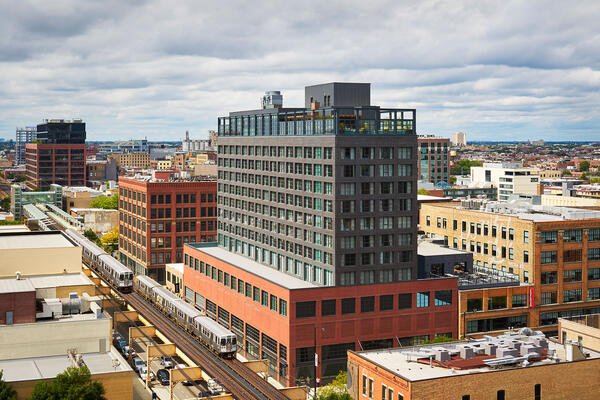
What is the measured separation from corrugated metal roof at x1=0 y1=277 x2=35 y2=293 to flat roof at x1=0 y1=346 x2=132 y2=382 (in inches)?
313

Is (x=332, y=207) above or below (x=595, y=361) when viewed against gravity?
above

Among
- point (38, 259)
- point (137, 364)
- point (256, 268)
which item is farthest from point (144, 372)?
point (256, 268)

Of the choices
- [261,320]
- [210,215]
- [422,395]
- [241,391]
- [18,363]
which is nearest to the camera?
[422,395]

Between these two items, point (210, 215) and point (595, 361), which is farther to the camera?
point (210, 215)

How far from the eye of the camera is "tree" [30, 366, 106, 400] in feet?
183

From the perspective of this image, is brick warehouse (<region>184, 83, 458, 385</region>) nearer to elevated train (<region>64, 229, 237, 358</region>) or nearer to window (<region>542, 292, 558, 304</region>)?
elevated train (<region>64, 229, 237, 358</region>)

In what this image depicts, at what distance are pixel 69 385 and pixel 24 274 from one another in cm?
4342

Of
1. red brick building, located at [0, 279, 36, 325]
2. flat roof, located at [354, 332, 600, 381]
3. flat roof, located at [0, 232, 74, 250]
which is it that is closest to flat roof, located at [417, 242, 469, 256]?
flat roof, located at [354, 332, 600, 381]

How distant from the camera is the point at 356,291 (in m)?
91.8

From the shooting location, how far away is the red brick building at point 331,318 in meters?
89.8

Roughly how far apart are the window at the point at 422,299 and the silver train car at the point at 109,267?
5886 cm

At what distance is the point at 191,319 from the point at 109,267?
3988 cm

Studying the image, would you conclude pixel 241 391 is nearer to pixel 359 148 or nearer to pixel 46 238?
pixel 359 148

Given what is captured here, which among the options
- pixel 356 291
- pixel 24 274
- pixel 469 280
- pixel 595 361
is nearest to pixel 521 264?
pixel 469 280
